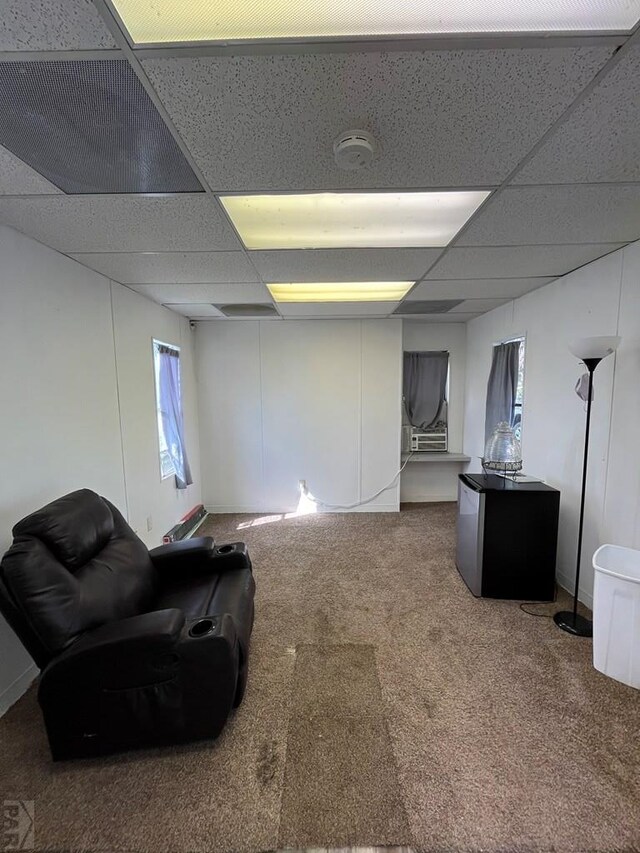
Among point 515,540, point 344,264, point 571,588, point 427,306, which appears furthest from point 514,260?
point 571,588

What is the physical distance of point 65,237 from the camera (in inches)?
77.4

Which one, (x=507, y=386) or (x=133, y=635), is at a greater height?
(x=507, y=386)

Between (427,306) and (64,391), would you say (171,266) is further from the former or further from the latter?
(427,306)

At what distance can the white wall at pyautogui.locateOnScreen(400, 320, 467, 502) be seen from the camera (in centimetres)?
473

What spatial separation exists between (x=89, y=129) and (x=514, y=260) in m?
2.36

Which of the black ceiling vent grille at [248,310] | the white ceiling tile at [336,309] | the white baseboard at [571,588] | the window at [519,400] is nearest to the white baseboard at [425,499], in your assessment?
the window at [519,400]

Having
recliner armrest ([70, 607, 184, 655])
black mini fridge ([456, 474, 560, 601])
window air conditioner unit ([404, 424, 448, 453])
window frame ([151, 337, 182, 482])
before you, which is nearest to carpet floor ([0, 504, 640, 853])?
black mini fridge ([456, 474, 560, 601])

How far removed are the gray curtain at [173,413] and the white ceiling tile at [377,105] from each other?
8.13 ft

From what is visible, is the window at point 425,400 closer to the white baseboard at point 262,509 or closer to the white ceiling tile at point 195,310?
the white baseboard at point 262,509

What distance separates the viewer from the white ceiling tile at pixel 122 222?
63.2 inches

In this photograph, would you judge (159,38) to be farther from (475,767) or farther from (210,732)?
(475,767)

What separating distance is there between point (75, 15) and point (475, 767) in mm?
2666

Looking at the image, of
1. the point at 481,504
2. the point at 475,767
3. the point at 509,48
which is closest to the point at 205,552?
the point at 475,767

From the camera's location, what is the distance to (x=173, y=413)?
370 centimetres
